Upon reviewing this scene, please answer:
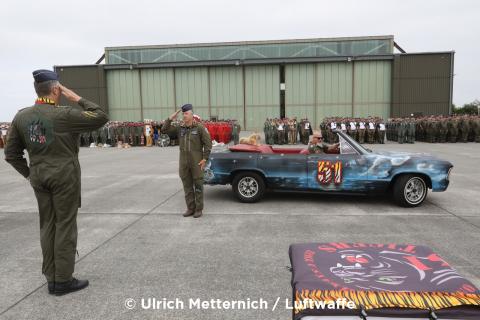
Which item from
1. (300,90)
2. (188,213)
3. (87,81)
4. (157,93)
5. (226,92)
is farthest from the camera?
(157,93)

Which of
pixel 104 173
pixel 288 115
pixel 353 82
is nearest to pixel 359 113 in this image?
pixel 353 82

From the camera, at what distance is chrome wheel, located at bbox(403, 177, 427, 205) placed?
697 cm

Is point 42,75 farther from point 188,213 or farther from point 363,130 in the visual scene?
point 363,130

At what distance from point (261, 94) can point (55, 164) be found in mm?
32350

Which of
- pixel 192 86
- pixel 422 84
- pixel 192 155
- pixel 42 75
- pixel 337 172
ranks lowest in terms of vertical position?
pixel 337 172

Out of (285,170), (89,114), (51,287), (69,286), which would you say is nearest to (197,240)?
(69,286)

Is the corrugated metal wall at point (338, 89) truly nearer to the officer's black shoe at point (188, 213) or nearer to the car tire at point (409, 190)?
the car tire at point (409, 190)

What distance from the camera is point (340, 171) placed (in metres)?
7.02

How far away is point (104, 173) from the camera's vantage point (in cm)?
1201

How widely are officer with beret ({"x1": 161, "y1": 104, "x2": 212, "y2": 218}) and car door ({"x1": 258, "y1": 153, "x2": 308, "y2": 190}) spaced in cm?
142

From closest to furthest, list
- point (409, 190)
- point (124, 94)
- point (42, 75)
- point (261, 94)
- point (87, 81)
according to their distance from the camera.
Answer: point (42, 75), point (409, 190), point (261, 94), point (87, 81), point (124, 94)

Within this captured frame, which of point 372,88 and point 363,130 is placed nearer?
point 363,130

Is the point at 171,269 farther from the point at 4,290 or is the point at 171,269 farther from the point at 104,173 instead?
the point at 104,173

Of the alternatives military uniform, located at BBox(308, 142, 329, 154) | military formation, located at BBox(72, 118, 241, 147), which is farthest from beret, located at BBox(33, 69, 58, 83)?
military formation, located at BBox(72, 118, 241, 147)
